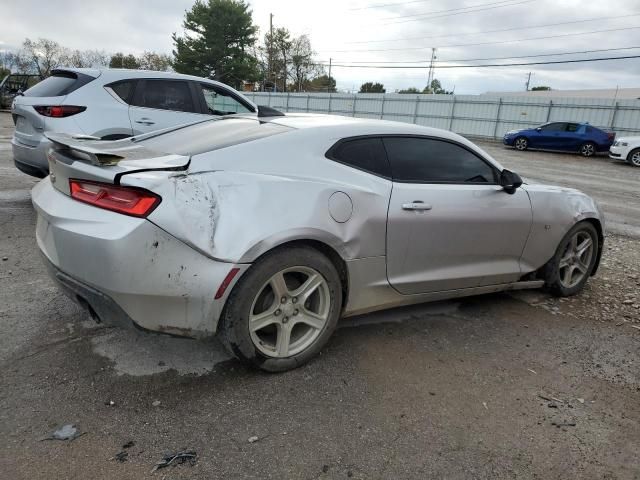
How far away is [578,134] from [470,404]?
74.8ft

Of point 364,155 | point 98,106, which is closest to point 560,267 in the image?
point 364,155

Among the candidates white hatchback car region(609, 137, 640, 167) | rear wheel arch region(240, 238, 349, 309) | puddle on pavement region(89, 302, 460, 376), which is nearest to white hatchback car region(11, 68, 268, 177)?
puddle on pavement region(89, 302, 460, 376)

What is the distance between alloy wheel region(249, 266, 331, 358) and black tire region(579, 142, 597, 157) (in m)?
22.6

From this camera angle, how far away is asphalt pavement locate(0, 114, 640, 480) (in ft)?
7.55

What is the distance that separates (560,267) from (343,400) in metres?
2.70

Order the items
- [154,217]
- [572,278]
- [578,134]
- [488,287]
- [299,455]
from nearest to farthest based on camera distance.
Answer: [299,455] → [154,217] → [488,287] → [572,278] → [578,134]

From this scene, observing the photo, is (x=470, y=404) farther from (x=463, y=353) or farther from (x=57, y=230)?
(x=57, y=230)

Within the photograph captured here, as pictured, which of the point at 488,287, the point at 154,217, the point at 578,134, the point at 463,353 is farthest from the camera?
the point at 578,134

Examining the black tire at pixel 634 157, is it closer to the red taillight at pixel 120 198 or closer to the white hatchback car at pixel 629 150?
A: the white hatchback car at pixel 629 150

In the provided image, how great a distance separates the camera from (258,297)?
9.42ft

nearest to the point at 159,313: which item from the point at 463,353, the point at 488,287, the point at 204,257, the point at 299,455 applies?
the point at 204,257

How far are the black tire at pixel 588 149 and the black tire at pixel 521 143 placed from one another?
2487 mm

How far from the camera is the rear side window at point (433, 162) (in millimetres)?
3422

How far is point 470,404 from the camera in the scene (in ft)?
9.29
